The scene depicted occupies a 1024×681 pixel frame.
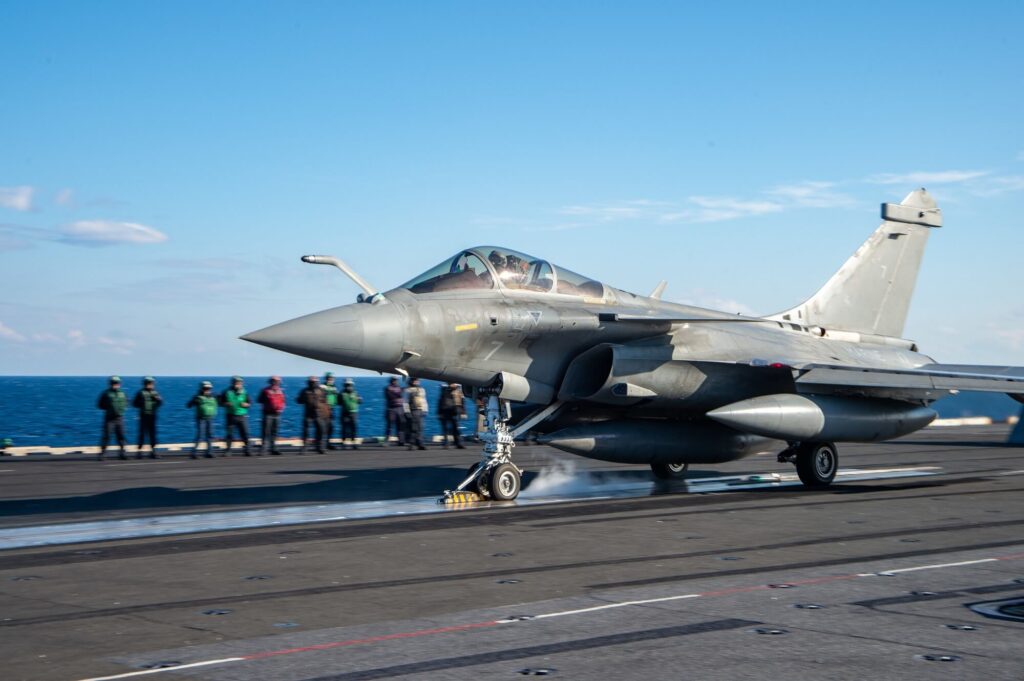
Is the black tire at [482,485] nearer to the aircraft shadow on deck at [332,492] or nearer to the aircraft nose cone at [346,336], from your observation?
the aircraft shadow on deck at [332,492]

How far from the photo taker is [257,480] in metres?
19.1

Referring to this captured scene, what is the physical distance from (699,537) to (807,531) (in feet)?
4.49

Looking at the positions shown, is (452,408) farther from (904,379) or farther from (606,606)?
(606,606)

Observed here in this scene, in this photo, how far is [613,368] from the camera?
15.4 metres

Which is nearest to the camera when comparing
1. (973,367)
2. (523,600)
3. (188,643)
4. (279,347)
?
(188,643)

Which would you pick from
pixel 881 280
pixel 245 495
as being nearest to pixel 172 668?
pixel 245 495

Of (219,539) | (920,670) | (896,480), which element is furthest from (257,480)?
(920,670)

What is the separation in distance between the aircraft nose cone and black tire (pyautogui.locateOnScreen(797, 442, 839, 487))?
24.9 ft

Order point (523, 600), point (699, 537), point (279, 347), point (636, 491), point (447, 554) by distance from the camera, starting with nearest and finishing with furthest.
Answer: point (523, 600), point (447, 554), point (699, 537), point (279, 347), point (636, 491)

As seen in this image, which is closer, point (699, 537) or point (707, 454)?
point (699, 537)

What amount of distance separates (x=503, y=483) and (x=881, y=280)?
9.62m

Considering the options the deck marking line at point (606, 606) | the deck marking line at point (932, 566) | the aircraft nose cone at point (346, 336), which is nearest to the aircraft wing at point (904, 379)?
the aircraft nose cone at point (346, 336)

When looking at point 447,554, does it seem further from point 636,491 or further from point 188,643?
point 636,491

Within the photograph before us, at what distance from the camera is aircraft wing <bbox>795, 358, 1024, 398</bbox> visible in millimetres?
16750
